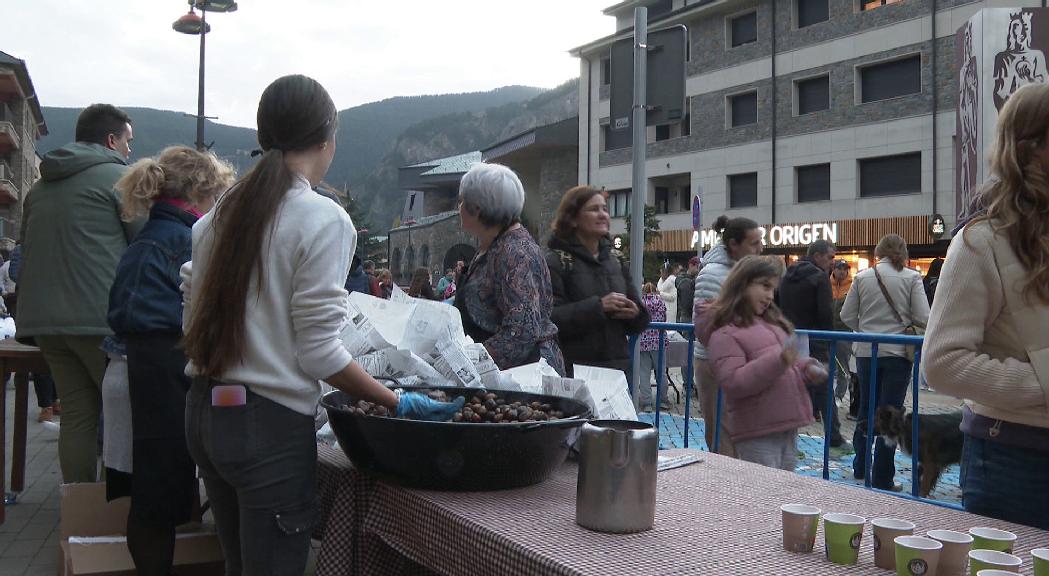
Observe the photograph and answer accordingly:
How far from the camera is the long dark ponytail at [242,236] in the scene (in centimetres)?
195

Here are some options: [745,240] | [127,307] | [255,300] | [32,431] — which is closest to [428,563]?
[255,300]

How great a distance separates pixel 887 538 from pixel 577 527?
593 mm

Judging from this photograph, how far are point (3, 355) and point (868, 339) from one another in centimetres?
476

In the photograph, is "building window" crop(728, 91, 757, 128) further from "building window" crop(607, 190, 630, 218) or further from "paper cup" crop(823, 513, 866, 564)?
"paper cup" crop(823, 513, 866, 564)

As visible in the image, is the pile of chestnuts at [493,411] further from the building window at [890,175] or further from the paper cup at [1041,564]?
the building window at [890,175]

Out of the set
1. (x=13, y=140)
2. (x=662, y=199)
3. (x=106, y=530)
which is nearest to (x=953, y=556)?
(x=106, y=530)

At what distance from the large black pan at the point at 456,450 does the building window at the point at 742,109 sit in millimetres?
29583

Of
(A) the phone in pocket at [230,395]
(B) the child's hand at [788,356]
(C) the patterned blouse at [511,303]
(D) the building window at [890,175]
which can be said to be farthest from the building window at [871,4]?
(A) the phone in pocket at [230,395]

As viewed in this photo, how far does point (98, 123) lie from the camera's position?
14.5 feet

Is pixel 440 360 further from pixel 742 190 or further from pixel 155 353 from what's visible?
pixel 742 190

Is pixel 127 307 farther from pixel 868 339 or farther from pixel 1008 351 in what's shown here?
pixel 868 339

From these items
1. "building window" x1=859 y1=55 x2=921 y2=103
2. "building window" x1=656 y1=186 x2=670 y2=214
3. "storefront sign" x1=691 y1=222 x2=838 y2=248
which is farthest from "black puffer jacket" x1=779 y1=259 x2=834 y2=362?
"building window" x1=656 y1=186 x2=670 y2=214

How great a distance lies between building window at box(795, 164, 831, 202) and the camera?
91.7 feet

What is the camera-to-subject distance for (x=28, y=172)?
149ft
